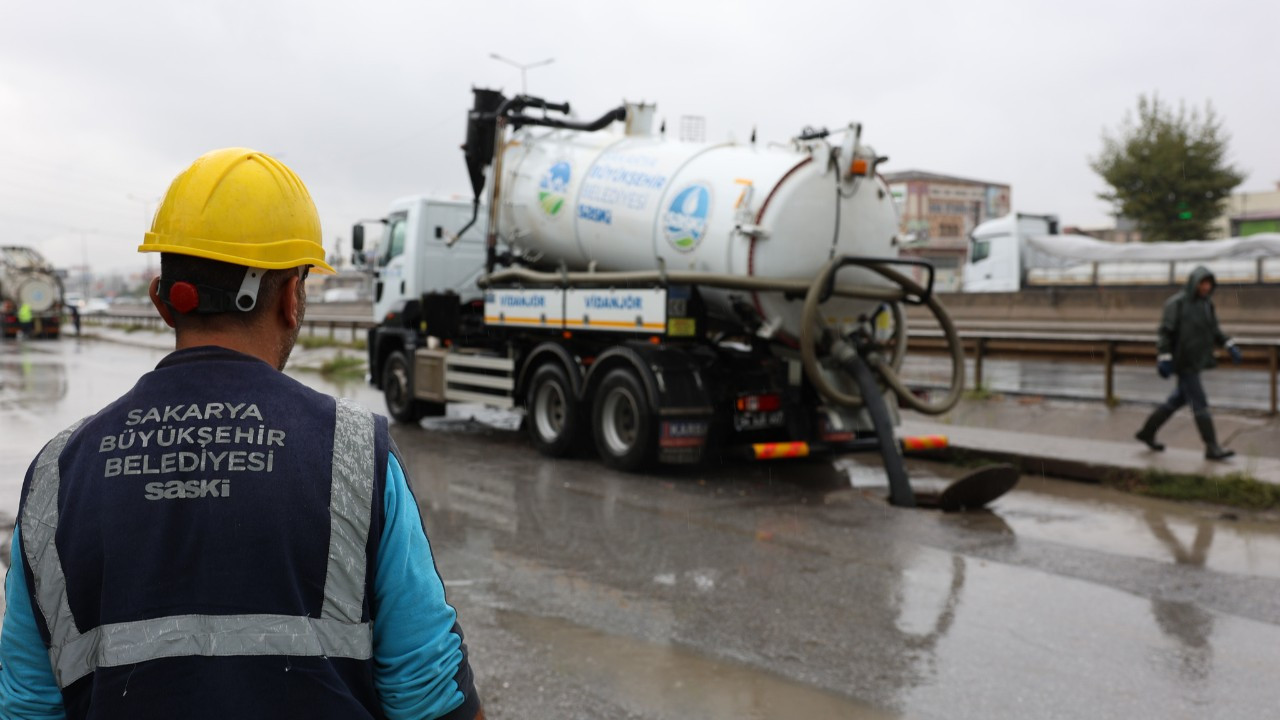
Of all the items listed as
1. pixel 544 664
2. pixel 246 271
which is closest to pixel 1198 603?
pixel 544 664

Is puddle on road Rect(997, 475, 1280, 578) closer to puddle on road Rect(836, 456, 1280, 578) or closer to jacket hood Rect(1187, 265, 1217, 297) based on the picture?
puddle on road Rect(836, 456, 1280, 578)

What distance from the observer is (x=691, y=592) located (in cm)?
622

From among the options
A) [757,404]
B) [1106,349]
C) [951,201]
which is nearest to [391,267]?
[757,404]

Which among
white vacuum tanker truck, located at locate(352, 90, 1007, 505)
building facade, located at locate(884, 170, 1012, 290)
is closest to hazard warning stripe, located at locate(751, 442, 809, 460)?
white vacuum tanker truck, located at locate(352, 90, 1007, 505)

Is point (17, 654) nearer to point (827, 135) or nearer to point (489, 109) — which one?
point (827, 135)

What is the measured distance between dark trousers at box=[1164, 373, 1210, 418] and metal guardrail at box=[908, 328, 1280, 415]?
6.68 ft

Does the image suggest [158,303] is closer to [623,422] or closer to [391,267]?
[623,422]

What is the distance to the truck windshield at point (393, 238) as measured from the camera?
578 inches

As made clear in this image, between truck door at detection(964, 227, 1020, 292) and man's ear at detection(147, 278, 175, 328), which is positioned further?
truck door at detection(964, 227, 1020, 292)

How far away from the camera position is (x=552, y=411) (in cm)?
1152

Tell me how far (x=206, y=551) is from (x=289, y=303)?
457 mm

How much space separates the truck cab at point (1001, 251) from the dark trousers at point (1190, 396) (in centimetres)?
2054

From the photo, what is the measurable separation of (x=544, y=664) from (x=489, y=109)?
29.0 ft

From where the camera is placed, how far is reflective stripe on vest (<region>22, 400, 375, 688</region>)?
1628 millimetres
